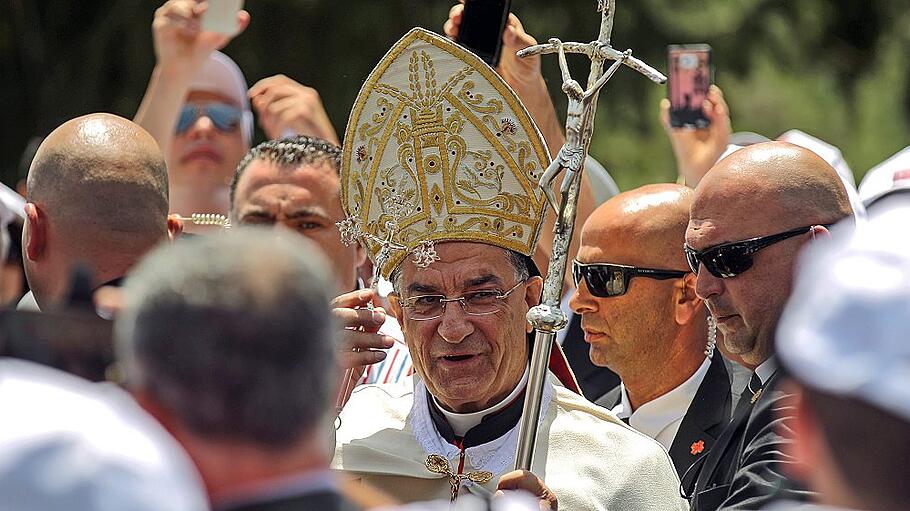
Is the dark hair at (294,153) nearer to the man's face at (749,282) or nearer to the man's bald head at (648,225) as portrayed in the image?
the man's bald head at (648,225)

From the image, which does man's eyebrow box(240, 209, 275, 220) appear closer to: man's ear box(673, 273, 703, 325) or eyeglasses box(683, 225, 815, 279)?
man's ear box(673, 273, 703, 325)

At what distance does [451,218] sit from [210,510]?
2.27 metres

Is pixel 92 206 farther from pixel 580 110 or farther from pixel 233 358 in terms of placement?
pixel 233 358

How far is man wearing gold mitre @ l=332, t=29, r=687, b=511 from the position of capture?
160 inches

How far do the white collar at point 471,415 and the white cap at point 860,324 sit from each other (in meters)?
2.22


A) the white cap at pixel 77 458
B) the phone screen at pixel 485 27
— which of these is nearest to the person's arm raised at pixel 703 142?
the phone screen at pixel 485 27

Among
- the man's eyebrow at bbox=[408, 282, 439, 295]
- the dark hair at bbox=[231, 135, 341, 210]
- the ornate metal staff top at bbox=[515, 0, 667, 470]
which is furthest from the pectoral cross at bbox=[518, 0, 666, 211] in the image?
the dark hair at bbox=[231, 135, 341, 210]

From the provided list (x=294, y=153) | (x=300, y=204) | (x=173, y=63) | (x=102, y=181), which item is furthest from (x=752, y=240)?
(x=173, y=63)

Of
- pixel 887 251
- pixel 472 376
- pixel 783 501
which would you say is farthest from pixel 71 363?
pixel 472 376

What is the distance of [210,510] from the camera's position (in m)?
2.02

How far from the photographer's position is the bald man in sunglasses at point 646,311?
15.8 ft

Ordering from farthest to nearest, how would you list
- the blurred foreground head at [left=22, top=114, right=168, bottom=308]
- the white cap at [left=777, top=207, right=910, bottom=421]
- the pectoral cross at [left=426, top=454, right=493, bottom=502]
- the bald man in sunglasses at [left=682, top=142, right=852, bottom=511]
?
the pectoral cross at [left=426, top=454, right=493, bottom=502] < the blurred foreground head at [left=22, top=114, right=168, bottom=308] < the bald man in sunglasses at [left=682, top=142, right=852, bottom=511] < the white cap at [left=777, top=207, right=910, bottom=421]

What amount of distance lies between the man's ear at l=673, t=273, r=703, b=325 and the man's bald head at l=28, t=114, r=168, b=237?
1736 mm

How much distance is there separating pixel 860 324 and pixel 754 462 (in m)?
1.53
